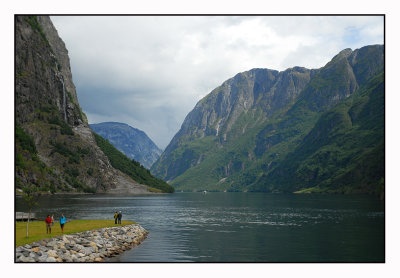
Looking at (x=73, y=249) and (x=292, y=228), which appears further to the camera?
(x=292, y=228)

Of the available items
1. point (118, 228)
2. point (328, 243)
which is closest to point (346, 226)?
point (328, 243)

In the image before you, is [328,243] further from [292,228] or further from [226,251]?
[292,228]
